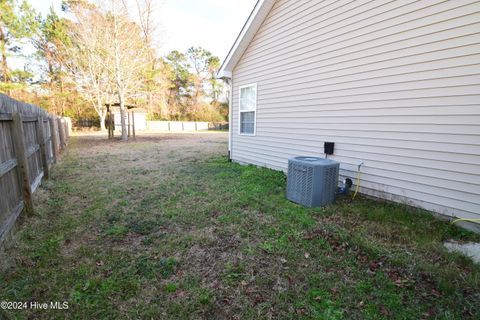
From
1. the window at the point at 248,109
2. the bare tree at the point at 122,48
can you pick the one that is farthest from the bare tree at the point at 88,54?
the window at the point at 248,109

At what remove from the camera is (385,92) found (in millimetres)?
3633

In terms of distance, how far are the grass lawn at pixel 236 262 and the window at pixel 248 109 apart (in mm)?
3267

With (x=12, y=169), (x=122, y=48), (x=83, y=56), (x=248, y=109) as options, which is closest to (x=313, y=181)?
(x=248, y=109)

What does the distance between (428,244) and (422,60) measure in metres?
2.43

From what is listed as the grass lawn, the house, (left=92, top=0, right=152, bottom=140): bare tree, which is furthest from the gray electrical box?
(left=92, top=0, right=152, bottom=140): bare tree

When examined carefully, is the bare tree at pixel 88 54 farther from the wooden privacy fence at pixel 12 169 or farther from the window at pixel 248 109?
the wooden privacy fence at pixel 12 169

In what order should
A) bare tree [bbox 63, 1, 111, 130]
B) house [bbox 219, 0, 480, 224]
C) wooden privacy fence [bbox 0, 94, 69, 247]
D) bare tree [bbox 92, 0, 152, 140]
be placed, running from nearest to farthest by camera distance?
wooden privacy fence [bbox 0, 94, 69, 247], house [bbox 219, 0, 480, 224], bare tree [bbox 92, 0, 152, 140], bare tree [bbox 63, 1, 111, 130]

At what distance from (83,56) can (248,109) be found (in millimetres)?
17479

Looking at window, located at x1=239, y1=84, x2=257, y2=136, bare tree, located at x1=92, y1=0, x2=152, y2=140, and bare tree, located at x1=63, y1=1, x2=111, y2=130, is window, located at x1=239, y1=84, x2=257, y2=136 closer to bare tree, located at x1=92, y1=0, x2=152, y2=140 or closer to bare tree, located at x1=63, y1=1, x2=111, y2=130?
bare tree, located at x1=92, y1=0, x2=152, y2=140

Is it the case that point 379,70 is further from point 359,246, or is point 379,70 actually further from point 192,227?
point 192,227

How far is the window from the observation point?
6.74m

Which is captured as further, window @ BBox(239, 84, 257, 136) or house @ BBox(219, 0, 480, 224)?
window @ BBox(239, 84, 257, 136)

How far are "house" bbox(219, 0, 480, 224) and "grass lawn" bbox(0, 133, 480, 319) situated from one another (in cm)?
58

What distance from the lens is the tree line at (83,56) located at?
14367 mm
